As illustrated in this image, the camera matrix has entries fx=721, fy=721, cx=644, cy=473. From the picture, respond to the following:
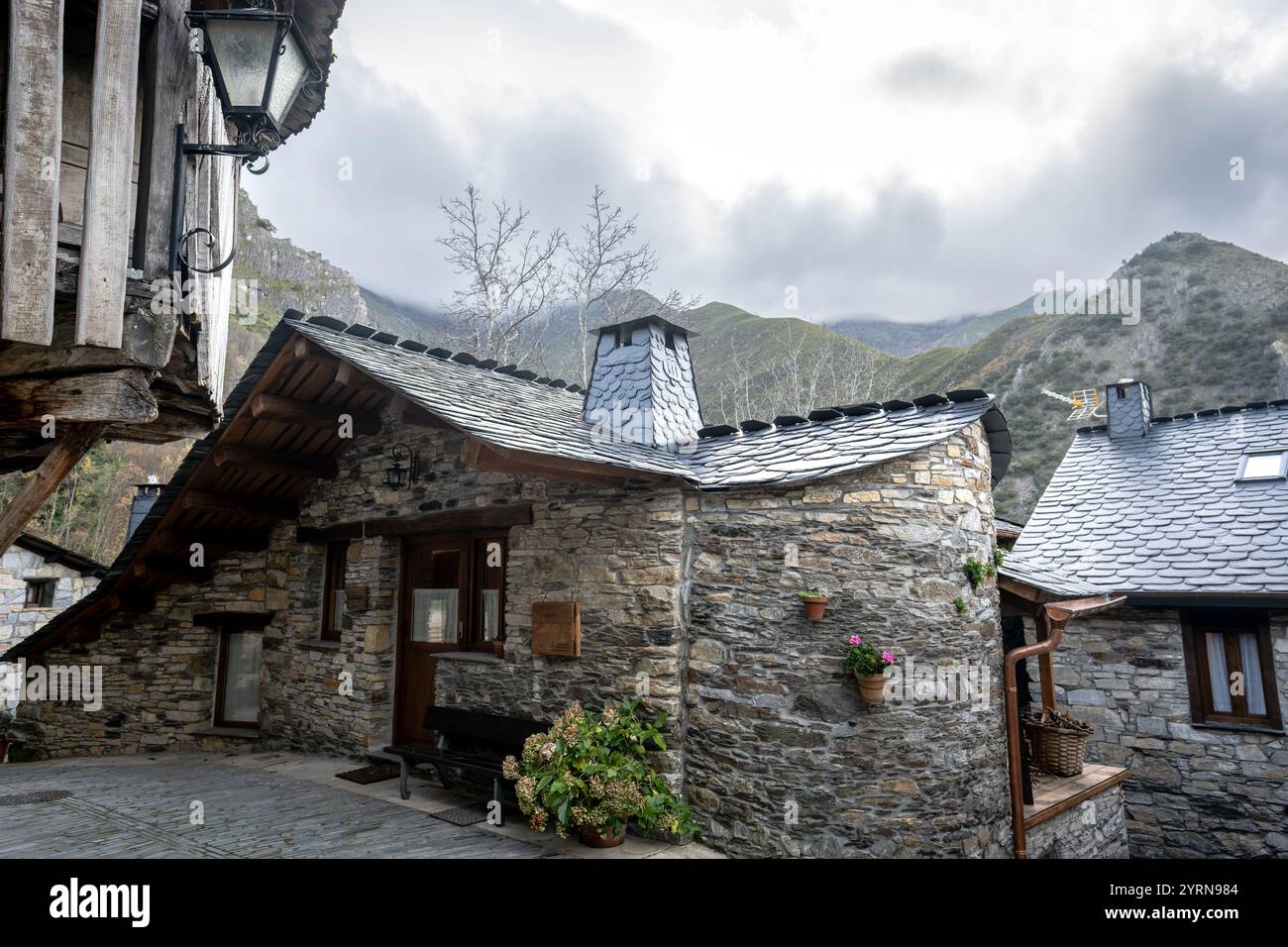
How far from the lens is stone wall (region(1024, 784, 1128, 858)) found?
241 inches

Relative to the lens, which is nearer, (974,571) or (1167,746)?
(974,571)

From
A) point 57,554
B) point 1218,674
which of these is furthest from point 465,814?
point 57,554

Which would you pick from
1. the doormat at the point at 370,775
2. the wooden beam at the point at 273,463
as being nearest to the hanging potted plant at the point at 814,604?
the doormat at the point at 370,775

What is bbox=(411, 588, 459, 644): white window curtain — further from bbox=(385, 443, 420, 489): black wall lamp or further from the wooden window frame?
bbox=(385, 443, 420, 489): black wall lamp

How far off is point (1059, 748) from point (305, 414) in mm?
8060

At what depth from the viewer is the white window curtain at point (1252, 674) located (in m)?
7.74

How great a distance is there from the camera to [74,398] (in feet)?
8.82

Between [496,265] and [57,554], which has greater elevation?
[496,265]

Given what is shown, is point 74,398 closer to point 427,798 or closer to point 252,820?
point 252,820

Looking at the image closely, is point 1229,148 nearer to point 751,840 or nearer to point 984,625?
point 984,625

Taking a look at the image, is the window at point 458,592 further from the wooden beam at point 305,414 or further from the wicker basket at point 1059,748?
the wicker basket at point 1059,748

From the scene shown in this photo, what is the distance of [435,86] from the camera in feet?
82.7

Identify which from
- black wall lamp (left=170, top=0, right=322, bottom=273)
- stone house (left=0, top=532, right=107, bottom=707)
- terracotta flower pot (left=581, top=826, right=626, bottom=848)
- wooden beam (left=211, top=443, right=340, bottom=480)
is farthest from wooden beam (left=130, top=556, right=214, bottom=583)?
black wall lamp (left=170, top=0, right=322, bottom=273)

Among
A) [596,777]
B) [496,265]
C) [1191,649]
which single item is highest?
[496,265]
